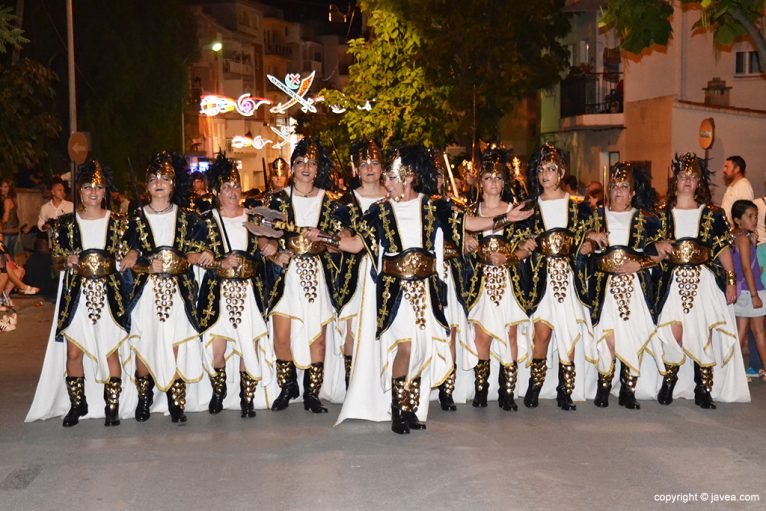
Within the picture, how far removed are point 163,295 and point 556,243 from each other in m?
3.18

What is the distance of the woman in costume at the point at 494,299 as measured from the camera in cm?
947

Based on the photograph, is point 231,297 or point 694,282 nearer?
point 231,297

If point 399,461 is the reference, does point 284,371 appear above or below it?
above

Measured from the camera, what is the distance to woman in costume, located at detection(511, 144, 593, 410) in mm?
9375

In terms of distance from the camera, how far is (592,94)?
29719mm

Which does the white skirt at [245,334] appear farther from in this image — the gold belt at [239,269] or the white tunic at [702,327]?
the white tunic at [702,327]

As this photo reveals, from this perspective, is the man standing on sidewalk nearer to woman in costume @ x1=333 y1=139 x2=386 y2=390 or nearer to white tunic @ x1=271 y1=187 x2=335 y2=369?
woman in costume @ x1=333 y1=139 x2=386 y2=390

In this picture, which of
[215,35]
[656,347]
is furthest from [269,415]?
[215,35]

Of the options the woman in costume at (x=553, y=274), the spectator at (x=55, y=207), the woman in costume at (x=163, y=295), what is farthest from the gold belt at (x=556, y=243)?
the spectator at (x=55, y=207)

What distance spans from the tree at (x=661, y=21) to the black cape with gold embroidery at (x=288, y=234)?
2.75 m

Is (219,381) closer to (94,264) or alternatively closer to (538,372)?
(94,264)

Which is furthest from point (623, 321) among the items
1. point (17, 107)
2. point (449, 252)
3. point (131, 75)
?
point (131, 75)

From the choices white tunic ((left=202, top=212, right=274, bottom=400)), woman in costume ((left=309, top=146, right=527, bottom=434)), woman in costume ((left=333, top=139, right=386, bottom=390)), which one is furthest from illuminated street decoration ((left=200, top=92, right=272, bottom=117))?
woman in costume ((left=309, top=146, right=527, bottom=434))

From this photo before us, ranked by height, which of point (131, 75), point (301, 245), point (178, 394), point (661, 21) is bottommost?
point (178, 394)
